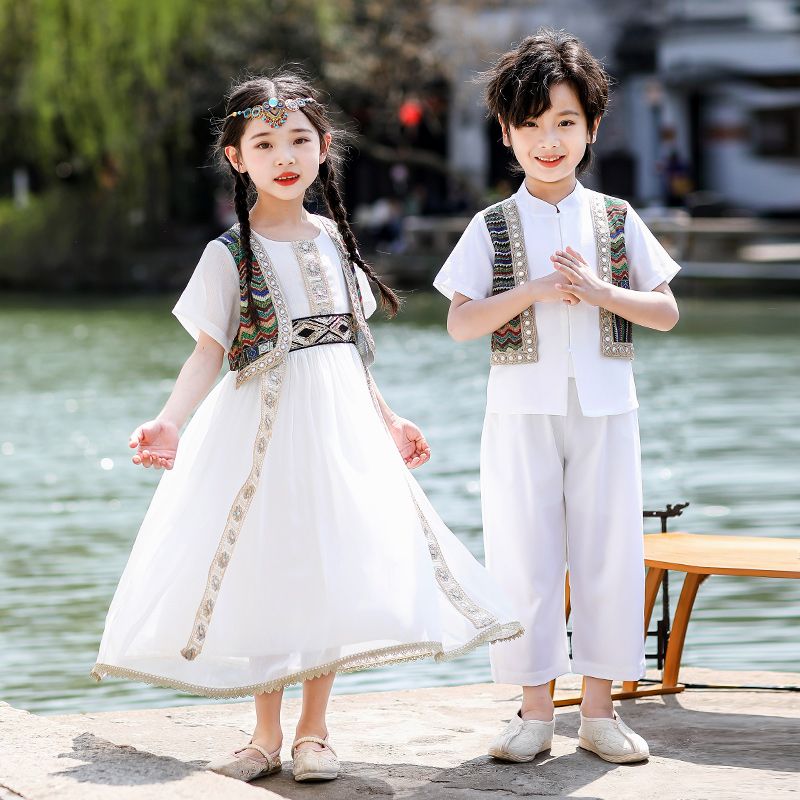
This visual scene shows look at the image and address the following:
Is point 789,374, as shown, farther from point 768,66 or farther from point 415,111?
point 768,66

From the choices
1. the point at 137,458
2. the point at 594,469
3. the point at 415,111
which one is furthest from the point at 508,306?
the point at 415,111

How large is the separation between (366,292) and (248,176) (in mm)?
358

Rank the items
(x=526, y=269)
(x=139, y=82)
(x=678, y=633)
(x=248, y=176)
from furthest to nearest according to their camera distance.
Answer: (x=139, y=82), (x=678, y=633), (x=248, y=176), (x=526, y=269)

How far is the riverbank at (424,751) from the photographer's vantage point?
2928 millimetres

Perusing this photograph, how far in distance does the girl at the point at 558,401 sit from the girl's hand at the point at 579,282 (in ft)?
0.16

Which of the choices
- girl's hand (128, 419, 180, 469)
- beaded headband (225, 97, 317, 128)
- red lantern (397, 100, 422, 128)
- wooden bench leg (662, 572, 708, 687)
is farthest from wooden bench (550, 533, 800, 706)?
red lantern (397, 100, 422, 128)

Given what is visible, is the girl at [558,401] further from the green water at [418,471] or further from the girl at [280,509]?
the green water at [418,471]

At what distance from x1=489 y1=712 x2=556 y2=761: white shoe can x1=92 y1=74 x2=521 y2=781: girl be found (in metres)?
0.23

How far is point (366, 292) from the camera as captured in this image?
3.46 m

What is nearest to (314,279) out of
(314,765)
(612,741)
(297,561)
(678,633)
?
(297,561)

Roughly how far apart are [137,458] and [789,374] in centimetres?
1024

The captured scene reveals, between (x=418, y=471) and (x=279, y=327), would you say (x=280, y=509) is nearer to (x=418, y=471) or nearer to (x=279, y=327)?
(x=279, y=327)

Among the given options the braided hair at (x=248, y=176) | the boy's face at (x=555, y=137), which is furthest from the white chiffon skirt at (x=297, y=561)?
the boy's face at (x=555, y=137)

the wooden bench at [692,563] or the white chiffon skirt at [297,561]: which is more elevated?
the white chiffon skirt at [297,561]
